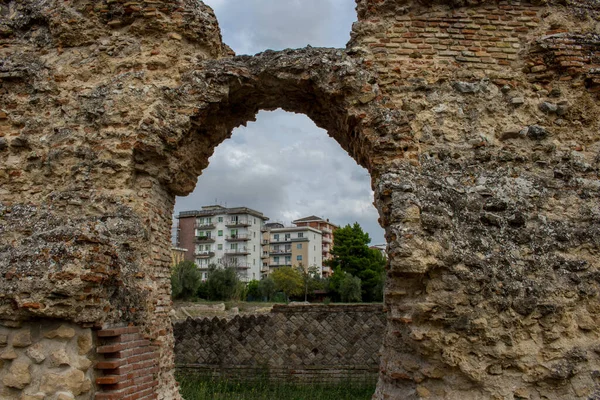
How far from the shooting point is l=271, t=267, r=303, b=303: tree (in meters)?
40.7

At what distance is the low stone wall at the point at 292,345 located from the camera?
9.20 metres

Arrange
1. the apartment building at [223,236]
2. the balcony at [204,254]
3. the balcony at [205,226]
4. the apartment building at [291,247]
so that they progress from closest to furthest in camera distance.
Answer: the apartment building at [223,236], the balcony at [204,254], the balcony at [205,226], the apartment building at [291,247]

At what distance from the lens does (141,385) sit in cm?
441

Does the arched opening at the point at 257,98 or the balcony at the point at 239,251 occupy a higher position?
the balcony at the point at 239,251

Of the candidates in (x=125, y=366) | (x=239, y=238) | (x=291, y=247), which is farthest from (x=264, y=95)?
(x=291, y=247)

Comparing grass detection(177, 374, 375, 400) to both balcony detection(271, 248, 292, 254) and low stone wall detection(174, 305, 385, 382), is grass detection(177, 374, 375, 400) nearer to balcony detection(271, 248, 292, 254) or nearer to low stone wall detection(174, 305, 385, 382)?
low stone wall detection(174, 305, 385, 382)

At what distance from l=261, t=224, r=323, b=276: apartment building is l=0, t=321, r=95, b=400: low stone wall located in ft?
198

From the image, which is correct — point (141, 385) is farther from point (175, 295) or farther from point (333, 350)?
point (175, 295)

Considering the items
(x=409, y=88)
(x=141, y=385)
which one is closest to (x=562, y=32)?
(x=409, y=88)

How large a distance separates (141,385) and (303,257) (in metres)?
61.3

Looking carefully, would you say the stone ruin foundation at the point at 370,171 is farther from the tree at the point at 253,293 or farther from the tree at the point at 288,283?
the tree at the point at 253,293

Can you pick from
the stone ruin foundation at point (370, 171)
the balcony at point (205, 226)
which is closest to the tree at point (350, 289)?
the stone ruin foundation at point (370, 171)

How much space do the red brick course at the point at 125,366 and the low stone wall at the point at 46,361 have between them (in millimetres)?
98

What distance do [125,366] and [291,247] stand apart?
206ft
